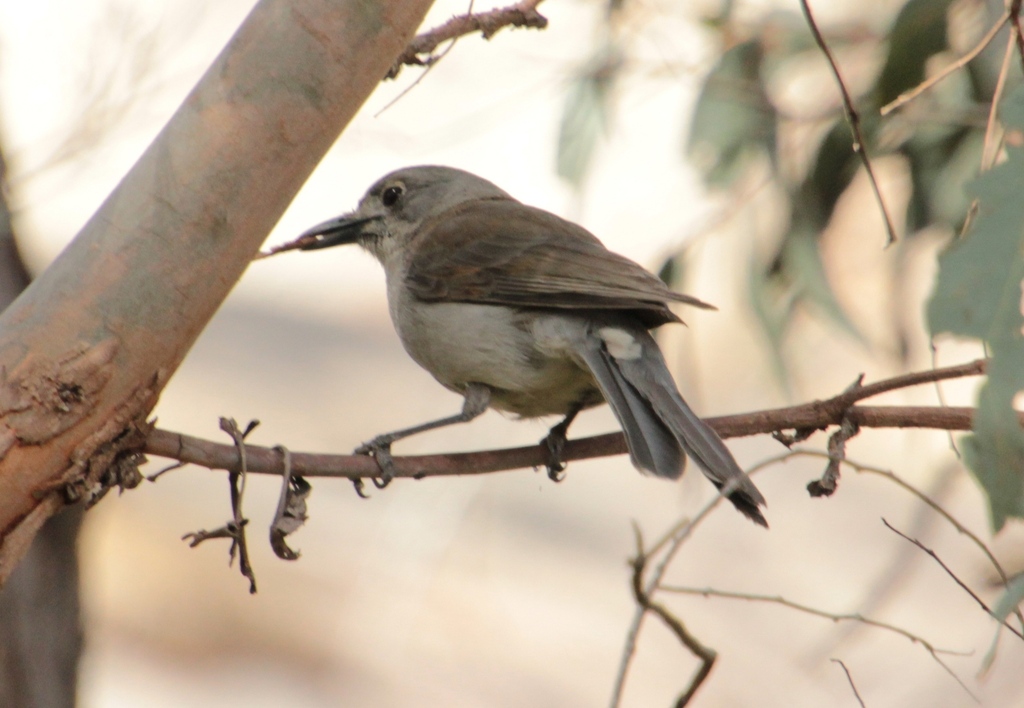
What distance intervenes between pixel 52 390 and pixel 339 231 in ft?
6.22

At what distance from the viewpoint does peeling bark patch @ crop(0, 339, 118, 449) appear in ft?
5.28

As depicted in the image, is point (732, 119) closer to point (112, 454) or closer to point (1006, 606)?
point (1006, 606)

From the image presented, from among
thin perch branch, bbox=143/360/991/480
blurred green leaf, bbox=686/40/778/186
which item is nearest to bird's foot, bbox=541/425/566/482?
thin perch branch, bbox=143/360/991/480

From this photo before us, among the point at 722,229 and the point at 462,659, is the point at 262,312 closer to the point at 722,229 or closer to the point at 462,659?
the point at 462,659

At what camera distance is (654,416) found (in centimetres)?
239

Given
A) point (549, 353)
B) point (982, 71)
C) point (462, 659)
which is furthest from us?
point (462, 659)

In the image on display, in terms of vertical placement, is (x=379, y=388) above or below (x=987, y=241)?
above

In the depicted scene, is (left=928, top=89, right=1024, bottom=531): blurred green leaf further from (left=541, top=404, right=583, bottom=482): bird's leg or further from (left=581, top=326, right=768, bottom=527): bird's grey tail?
(left=541, top=404, right=583, bottom=482): bird's leg

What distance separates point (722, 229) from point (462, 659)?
251cm

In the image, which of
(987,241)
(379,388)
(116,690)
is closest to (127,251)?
(987,241)

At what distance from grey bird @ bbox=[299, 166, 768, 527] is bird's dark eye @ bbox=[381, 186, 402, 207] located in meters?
0.21

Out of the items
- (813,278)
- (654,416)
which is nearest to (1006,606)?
(654,416)

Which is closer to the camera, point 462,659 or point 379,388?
point 462,659

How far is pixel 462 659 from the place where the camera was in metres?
5.33
